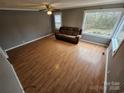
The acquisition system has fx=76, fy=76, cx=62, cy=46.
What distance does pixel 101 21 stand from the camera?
4320 millimetres

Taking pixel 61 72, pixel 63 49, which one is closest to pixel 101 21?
pixel 63 49

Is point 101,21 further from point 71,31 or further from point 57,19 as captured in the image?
point 57,19

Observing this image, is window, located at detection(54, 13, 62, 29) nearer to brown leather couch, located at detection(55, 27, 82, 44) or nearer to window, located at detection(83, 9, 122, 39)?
brown leather couch, located at detection(55, 27, 82, 44)

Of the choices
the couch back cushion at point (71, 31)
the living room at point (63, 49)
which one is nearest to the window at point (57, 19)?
the living room at point (63, 49)

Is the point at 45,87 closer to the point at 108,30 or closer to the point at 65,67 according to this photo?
the point at 65,67

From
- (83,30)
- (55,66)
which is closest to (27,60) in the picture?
(55,66)

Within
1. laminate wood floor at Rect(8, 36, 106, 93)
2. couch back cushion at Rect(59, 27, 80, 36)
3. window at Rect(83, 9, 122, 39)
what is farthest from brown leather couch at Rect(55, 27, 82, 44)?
laminate wood floor at Rect(8, 36, 106, 93)

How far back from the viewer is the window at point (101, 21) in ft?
12.4

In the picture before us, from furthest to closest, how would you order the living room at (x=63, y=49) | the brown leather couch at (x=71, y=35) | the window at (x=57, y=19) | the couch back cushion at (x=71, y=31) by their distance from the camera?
1. the window at (x=57, y=19)
2. the couch back cushion at (x=71, y=31)
3. the brown leather couch at (x=71, y=35)
4. the living room at (x=63, y=49)

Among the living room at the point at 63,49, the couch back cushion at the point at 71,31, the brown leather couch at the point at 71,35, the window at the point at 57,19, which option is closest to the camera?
the living room at the point at 63,49

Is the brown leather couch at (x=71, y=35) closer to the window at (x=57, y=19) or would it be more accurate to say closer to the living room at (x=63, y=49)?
the living room at (x=63, y=49)

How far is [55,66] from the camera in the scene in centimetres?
283

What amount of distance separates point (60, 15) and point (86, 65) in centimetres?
465

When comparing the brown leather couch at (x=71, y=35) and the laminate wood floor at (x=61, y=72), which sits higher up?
the brown leather couch at (x=71, y=35)
